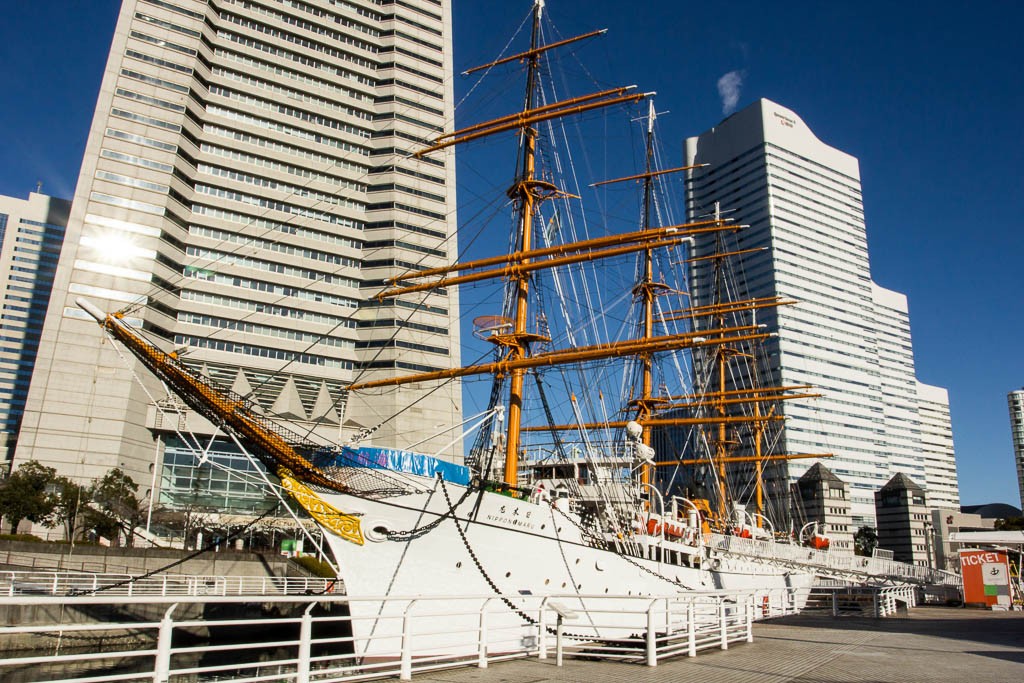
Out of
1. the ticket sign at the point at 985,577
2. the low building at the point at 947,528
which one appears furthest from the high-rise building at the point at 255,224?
the low building at the point at 947,528

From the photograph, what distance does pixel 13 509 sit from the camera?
40.9 metres

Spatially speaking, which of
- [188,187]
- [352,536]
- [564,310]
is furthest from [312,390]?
[352,536]

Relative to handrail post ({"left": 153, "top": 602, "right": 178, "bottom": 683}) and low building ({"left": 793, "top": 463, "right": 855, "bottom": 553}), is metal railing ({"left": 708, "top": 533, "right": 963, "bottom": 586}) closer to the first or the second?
handrail post ({"left": 153, "top": 602, "right": 178, "bottom": 683})

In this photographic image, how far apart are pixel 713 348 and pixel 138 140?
180ft

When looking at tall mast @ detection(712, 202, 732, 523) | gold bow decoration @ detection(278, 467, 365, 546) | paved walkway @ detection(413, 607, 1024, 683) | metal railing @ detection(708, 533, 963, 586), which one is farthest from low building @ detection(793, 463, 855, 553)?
gold bow decoration @ detection(278, 467, 365, 546)

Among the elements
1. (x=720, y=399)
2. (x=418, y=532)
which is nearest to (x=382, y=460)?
(x=418, y=532)

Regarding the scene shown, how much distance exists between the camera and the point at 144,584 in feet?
91.1

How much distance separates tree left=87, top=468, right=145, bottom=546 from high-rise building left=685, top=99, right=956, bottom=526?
9705 centimetres

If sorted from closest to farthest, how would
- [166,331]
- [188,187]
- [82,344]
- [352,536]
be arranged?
1. [352,536]
2. [82,344]
3. [166,331]
4. [188,187]

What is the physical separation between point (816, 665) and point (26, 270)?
164163 millimetres

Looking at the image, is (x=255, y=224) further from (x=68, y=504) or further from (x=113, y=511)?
(x=68, y=504)

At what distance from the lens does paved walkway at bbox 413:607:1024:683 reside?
878 centimetres

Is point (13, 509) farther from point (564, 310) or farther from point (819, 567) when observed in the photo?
point (819, 567)

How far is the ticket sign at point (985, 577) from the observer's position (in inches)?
1128
